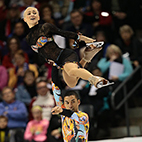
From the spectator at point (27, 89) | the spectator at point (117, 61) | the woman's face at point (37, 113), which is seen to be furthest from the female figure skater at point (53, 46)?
the spectator at point (27, 89)

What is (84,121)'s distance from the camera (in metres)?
5.67

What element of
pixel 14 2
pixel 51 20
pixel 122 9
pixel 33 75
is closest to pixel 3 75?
pixel 33 75

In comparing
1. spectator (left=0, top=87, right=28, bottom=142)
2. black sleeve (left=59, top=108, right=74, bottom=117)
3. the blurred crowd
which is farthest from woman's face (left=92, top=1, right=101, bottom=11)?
black sleeve (left=59, top=108, right=74, bottom=117)

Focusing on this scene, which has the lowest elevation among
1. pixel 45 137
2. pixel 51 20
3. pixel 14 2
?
pixel 45 137

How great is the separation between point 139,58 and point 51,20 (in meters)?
2.27

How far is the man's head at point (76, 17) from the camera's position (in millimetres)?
9070

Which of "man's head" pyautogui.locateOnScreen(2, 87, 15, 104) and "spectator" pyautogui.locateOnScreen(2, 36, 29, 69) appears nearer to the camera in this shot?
"man's head" pyautogui.locateOnScreen(2, 87, 15, 104)

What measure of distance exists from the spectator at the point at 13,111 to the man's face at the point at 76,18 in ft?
7.19

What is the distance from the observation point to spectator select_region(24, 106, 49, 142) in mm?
7535

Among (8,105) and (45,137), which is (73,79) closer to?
(45,137)

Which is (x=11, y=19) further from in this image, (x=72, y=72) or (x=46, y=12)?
(x=72, y=72)

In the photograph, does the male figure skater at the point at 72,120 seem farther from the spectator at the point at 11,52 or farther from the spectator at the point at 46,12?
the spectator at the point at 46,12

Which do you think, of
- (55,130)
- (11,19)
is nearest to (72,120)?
(55,130)

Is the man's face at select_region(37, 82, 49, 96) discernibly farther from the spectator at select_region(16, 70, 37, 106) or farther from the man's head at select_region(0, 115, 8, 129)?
the man's head at select_region(0, 115, 8, 129)
